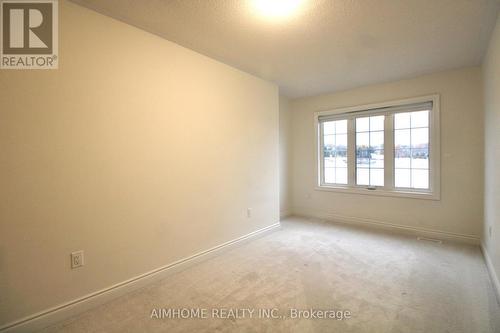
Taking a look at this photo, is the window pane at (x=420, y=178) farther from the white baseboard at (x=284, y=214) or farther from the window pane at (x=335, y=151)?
the white baseboard at (x=284, y=214)

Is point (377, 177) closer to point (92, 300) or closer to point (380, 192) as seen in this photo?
point (380, 192)

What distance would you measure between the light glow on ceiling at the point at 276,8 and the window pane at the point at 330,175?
3258mm

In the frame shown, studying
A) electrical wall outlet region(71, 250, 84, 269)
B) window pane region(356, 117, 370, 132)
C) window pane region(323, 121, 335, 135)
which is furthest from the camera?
window pane region(323, 121, 335, 135)

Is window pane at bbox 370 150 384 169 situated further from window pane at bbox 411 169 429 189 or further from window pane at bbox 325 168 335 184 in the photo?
window pane at bbox 325 168 335 184

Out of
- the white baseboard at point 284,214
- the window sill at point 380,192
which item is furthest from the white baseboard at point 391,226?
the window sill at point 380,192

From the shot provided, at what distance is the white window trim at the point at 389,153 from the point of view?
144 inches

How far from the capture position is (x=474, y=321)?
1797 mm

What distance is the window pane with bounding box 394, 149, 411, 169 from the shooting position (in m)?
3.96

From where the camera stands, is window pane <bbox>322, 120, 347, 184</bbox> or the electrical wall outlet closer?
the electrical wall outlet

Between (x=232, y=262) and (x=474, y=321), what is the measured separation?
2.13 meters

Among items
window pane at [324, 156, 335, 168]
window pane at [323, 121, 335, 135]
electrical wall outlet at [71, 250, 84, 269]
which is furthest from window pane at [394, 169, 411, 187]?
electrical wall outlet at [71, 250, 84, 269]

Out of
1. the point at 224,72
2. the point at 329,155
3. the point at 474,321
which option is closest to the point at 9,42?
the point at 224,72

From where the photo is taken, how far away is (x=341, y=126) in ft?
15.2

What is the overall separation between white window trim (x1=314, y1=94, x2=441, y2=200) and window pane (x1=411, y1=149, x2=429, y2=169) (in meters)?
0.08
